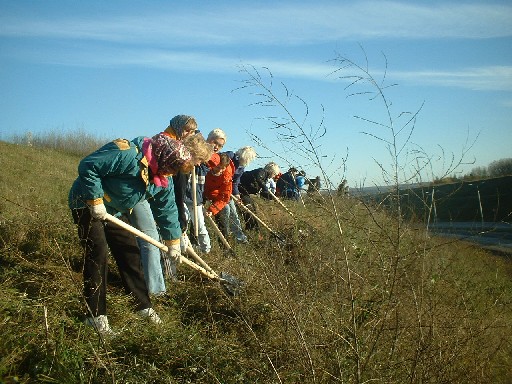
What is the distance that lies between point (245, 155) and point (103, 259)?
413cm

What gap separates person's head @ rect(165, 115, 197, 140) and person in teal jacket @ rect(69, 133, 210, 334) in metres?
0.98

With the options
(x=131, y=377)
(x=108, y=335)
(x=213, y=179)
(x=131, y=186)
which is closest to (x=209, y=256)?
(x=213, y=179)

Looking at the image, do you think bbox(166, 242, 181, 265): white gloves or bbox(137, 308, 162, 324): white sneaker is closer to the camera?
bbox(137, 308, 162, 324): white sneaker

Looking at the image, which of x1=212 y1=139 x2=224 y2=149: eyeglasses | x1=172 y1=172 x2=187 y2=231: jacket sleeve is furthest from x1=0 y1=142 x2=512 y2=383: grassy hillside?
x1=212 y1=139 x2=224 y2=149: eyeglasses

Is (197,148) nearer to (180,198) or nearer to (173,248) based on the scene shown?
(173,248)

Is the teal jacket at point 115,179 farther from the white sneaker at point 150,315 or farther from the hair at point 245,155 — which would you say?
the hair at point 245,155

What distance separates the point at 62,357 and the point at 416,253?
7.15ft

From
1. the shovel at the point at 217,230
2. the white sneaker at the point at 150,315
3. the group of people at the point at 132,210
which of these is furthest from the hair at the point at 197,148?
the shovel at the point at 217,230

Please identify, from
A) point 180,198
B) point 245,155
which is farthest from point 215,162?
point 180,198

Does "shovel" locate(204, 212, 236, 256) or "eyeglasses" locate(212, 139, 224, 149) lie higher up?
"eyeglasses" locate(212, 139, 224, 149)

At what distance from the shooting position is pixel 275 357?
134 inches

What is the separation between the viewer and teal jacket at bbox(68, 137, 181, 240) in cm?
367

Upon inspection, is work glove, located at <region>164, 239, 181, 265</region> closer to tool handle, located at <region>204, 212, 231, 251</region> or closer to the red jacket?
tool handle, located at <region>204, 212, 231, 251</region>

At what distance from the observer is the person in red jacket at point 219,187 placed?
6.93 m
